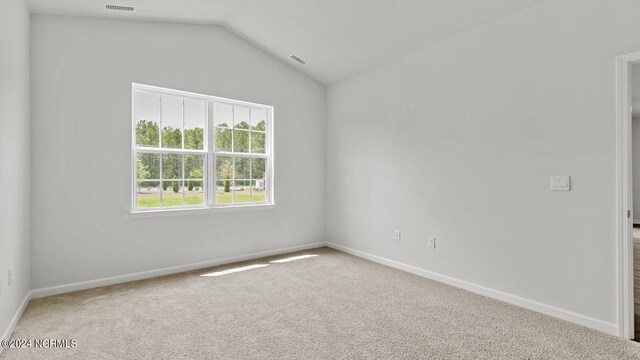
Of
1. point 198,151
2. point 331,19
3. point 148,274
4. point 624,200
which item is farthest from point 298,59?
point 624,200

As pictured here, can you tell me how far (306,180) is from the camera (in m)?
5.02

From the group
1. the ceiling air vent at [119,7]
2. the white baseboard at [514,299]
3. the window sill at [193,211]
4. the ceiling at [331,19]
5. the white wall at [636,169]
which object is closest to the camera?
the white baseboard at [514,299]

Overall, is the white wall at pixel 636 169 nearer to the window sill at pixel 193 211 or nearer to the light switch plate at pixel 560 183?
the light switch plate at pixel 560 183

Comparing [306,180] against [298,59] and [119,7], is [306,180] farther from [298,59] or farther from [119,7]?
[119,7]

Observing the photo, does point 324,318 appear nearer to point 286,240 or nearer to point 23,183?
point 286,240

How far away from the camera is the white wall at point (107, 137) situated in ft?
10.1

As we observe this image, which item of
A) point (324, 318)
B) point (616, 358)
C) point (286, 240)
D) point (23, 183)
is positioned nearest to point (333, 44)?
point (286, 240)

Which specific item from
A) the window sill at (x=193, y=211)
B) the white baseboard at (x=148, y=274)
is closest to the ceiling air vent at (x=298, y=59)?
the window sill at (x=193, y=211)

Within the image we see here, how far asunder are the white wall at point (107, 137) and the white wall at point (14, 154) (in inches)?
6.8

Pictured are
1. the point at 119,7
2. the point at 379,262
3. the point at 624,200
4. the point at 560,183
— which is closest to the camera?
the point at 624,200

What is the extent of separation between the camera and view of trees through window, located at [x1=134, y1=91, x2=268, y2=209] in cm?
374

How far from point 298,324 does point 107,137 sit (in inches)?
111

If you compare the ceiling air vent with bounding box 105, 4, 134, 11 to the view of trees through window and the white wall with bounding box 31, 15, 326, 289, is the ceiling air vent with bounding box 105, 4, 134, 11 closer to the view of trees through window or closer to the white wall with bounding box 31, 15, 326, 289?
the white wall with bounding box 31, 15, 326, 289

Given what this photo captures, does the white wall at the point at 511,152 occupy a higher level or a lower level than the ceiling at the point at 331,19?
lower
